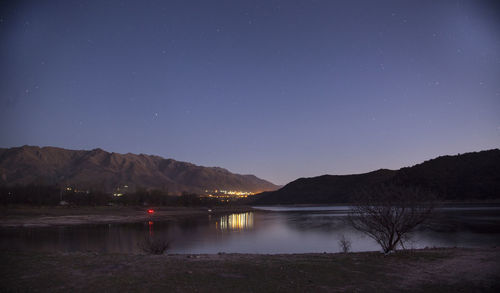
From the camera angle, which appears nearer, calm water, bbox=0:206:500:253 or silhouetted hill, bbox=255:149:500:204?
calm water, bbox=0:206:500:253

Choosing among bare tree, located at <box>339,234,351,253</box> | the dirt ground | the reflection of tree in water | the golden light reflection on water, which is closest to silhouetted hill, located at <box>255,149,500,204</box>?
the reflection of tree in water

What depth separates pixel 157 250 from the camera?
57.2ft

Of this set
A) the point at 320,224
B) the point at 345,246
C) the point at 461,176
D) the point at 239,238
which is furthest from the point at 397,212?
the point at 461,176

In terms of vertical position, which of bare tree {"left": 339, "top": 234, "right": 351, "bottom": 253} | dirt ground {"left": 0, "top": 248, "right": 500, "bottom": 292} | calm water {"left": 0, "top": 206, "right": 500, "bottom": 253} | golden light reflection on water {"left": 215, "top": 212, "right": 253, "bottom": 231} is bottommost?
golden light reflection on water {"left": 215, "top": 212, "right": 253, "bottom": 231}

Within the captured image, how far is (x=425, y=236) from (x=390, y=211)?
18622 mm

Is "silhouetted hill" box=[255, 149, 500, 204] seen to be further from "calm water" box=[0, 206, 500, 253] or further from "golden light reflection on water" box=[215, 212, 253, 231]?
"calm water" box=[0, 206, 500, 253]

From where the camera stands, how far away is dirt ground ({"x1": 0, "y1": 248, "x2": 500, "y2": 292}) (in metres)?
8.33

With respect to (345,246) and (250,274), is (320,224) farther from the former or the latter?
(250,274)

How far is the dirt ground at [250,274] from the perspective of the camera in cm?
833

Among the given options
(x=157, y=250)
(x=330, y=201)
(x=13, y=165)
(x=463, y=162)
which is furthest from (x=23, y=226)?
(x=13, y=165)

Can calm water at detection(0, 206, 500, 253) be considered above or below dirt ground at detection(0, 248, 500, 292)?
below

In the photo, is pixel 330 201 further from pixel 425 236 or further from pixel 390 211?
pixel 390 211

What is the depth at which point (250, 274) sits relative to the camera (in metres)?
9.80

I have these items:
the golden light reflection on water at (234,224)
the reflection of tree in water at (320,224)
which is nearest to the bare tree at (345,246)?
the reflection of tree in water at (320,224)
